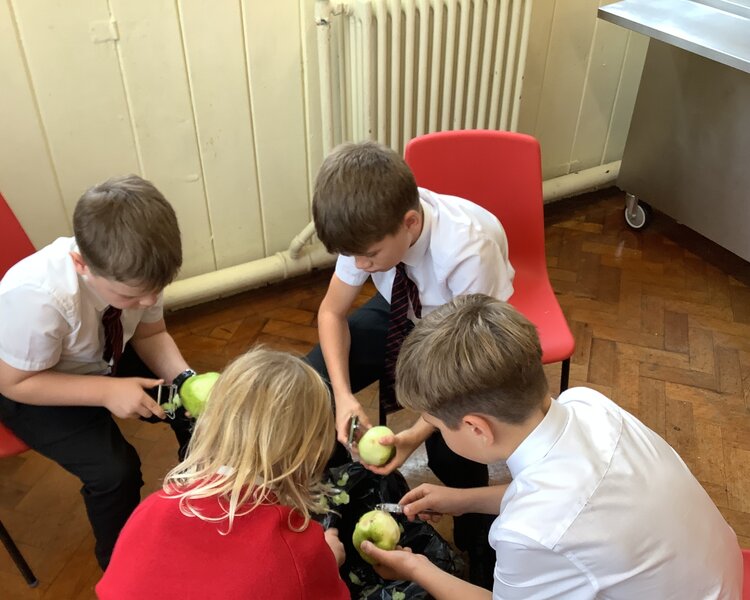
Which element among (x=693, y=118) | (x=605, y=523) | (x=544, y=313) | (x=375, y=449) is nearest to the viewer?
(x=605, y=523)

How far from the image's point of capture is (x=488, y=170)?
1747 mm

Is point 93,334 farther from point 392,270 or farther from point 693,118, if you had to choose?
point 693,118

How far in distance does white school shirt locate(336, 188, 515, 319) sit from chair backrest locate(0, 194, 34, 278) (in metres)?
0.72

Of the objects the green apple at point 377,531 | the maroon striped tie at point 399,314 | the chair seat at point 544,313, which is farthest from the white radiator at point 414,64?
the green apple at point 377,531

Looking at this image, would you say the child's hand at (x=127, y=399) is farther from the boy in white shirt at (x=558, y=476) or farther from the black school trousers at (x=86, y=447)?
the boy in white shirt at (x=558, y=476)

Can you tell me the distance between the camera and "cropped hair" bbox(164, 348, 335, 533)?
0.97 m

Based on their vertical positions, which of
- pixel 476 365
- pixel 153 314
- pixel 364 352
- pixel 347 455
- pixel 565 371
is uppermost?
pixel 476 365

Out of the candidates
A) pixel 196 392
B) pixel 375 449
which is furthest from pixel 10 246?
pixel 375 449

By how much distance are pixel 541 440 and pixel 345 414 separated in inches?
21.7

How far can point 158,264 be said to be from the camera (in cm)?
122

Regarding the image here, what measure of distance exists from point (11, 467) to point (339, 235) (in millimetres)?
1279

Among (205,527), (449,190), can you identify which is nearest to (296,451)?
(205,527)

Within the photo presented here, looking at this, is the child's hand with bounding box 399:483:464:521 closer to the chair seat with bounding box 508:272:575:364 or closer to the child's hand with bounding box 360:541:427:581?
the child's hand with bounding box 360:541:427:581

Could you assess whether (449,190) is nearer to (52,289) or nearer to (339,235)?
(339,235)
